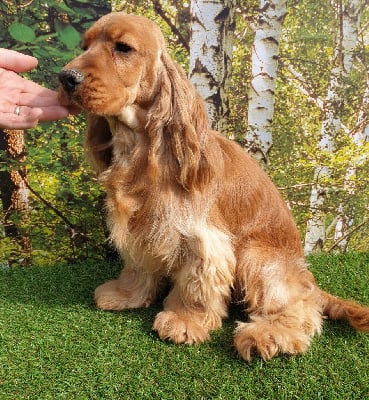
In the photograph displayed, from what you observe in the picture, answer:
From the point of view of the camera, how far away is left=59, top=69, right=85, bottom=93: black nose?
216 centimetres

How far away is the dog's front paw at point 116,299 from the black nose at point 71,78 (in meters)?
1.51

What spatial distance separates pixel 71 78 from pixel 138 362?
5.17 ft

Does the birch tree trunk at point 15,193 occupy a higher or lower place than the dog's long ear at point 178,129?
lower

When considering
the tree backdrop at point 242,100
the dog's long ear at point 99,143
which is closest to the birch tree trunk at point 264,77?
the tree backdrop at point 242,100

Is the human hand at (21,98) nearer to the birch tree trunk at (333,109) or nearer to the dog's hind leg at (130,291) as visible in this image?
the dog's hind leg at (130,291)

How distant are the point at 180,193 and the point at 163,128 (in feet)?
1.26

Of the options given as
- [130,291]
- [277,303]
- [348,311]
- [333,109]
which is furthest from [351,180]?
[130,291]

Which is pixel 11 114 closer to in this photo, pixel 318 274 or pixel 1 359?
pixel 1 359

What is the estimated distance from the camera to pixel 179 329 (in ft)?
8.72

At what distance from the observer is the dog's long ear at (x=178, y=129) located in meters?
2.39

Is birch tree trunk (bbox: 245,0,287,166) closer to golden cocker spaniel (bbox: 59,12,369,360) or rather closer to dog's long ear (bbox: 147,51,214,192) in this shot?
golden cocker spaniel (bbox: 59,12,369,360)

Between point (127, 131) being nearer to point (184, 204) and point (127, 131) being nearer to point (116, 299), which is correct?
point (184, 204)

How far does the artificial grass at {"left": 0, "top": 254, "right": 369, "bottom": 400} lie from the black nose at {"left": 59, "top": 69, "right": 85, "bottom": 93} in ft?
4.89

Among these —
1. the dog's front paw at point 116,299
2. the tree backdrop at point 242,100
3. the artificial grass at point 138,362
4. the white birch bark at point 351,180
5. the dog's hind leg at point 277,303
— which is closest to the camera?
the artificial grass at point 138,362
